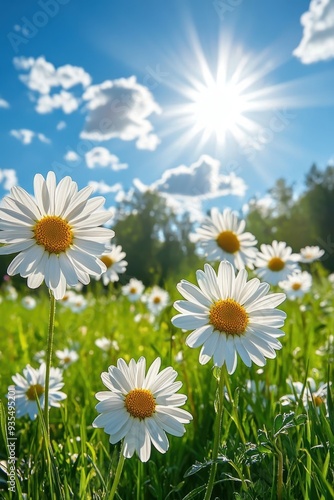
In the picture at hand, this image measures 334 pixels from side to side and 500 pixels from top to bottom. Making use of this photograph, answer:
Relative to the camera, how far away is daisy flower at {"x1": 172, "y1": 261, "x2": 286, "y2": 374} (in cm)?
132

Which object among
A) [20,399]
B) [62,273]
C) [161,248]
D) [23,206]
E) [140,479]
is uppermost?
[161,248]

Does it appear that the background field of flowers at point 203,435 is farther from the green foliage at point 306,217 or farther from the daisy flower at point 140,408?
the green foliage at point 306,217

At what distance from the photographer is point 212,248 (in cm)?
257

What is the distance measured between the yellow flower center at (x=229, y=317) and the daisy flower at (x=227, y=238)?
1.13 meters

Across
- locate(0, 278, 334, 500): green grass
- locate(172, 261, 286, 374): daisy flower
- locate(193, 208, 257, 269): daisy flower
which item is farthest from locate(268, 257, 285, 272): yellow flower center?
locate(172, 261, 286, 374): daisy flower

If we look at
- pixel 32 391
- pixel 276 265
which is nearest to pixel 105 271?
pixel 32 391

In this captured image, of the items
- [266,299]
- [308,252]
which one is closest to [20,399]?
[266,299]

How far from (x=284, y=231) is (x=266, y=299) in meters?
39.3

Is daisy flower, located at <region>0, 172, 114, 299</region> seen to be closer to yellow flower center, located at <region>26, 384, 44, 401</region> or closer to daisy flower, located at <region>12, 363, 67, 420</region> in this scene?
daisy flower, located at <region>12, 363, 67, 420</region>

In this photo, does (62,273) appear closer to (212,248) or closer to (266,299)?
(266,299)

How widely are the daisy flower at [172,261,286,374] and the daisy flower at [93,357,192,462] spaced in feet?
0.41

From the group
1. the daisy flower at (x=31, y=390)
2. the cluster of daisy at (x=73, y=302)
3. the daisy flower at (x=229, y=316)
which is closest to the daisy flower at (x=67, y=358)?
the daisy flower at (x=31, y=390)

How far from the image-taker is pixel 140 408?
1.33 metres

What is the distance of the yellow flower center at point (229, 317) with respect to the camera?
136 centimetres
